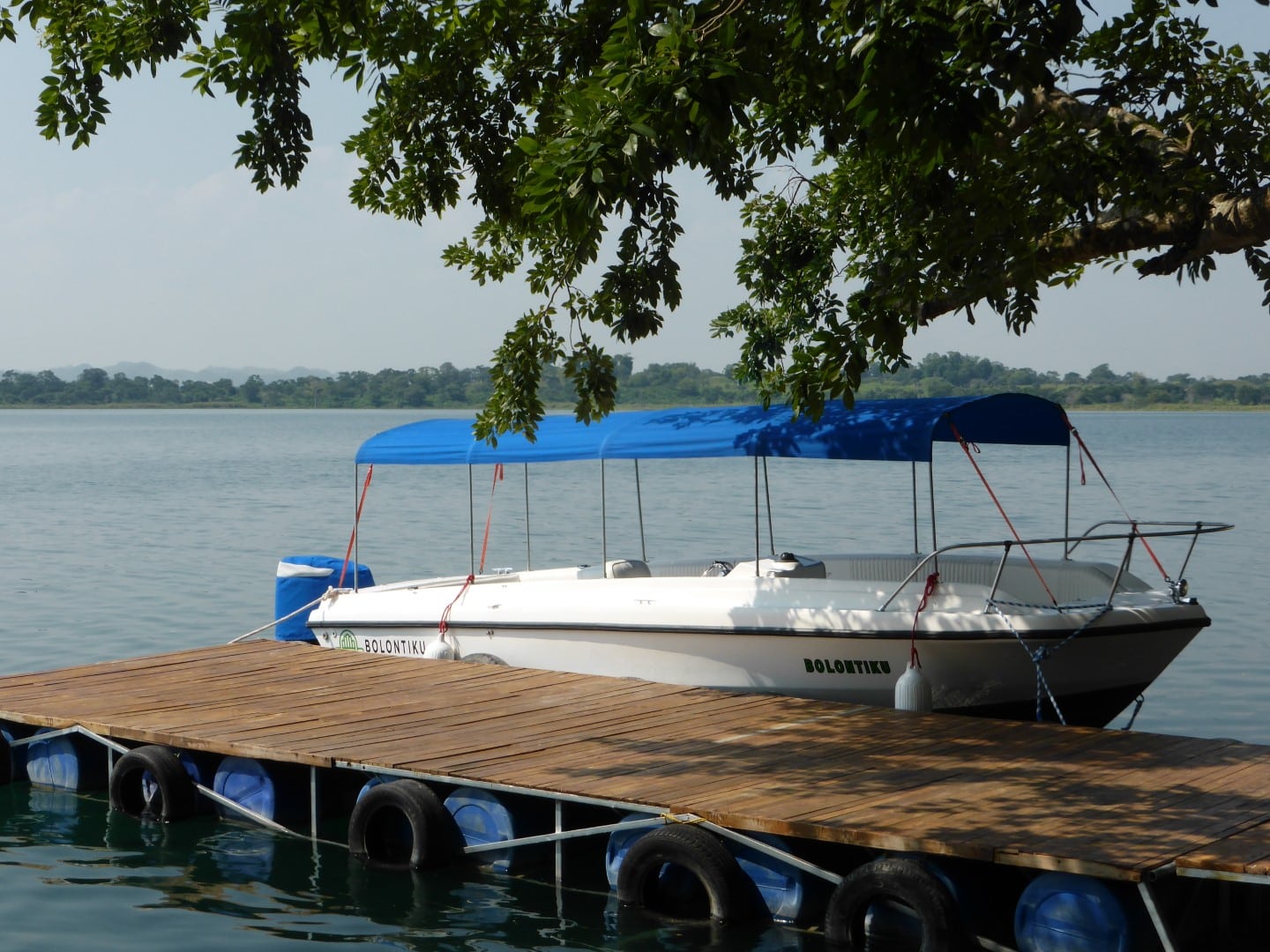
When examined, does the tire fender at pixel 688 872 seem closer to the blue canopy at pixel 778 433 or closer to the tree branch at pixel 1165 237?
the blue canopy at pixel 778 433

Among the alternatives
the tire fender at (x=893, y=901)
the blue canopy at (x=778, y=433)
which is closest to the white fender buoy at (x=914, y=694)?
the blue canopy at (x=778, y=433)

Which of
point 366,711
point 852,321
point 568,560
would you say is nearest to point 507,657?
point 366,711

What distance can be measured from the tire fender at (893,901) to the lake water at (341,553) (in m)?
0.36

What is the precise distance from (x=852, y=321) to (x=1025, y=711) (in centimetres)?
330

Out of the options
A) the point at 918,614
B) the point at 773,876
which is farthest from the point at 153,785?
the point at 918,614

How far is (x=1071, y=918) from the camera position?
6.29 meters

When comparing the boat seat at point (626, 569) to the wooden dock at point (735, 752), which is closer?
the wooden dock at point (735, 752)

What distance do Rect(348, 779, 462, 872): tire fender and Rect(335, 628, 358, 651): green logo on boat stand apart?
4.17 m

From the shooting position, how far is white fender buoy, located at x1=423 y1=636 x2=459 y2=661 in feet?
39.0

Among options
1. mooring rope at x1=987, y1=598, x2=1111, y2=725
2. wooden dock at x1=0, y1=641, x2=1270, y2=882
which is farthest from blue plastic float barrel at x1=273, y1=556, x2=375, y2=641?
mooring rope at x1=987, y1=598, x2=1111, y2=725

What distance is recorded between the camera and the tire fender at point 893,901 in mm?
6500

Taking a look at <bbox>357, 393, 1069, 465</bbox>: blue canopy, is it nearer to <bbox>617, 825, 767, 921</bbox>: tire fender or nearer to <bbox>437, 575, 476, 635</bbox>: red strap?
<bbox>437, 575, 476, 635</bbox>: red strap

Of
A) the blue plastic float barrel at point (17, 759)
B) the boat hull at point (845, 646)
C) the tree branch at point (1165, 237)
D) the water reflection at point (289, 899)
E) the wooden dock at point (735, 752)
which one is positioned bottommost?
the water reflection at point (289, 899)

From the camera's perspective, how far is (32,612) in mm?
19500
